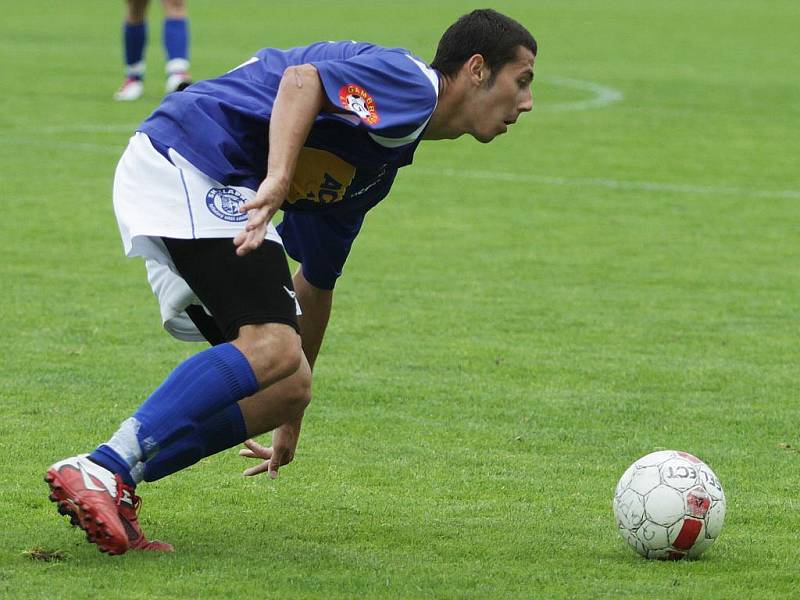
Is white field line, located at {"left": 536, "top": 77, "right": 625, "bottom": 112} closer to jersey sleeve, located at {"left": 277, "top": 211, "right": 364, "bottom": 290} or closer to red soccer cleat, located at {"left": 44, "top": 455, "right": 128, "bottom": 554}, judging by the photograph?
jersey sleeve, located at {"left": 277, "top": 211, "right": 364, "bottom": 290}

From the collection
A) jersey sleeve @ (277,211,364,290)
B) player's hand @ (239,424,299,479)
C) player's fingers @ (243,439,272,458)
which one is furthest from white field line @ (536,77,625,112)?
player's hand @ (239,424,299,479)

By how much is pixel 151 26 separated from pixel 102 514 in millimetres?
26015

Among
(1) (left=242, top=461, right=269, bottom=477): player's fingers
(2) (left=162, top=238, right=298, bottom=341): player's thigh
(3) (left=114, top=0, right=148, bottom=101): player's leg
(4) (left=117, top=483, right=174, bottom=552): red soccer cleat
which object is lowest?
(3) (left=114, top=0, right=148, bottom=101): player's leg

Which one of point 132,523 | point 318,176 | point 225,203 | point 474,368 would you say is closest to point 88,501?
point 132,523

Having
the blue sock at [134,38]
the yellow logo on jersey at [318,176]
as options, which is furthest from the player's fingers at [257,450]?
the blue sock at [134,38]

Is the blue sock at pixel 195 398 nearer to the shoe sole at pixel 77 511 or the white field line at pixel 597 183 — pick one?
the shoe sole at pixel 77 511

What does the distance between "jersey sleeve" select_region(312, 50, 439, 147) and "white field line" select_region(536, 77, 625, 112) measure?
1355 cm

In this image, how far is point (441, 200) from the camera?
1238 centimetres

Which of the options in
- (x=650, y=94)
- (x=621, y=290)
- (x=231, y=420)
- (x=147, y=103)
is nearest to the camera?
(x=231, y=420)

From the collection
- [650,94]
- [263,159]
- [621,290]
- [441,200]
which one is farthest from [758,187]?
[263,159]

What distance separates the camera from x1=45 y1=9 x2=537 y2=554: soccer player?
14.2 feet

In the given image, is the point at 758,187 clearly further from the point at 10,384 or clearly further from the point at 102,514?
the point at 102,514

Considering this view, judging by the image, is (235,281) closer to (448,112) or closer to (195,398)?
(195,398)

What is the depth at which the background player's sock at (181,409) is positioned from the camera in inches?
171
